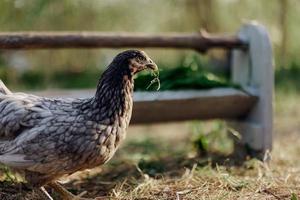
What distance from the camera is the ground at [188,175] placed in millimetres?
3021

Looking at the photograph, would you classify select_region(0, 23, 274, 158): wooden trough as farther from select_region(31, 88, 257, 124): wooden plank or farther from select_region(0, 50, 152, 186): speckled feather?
select_region(0, 50, 152, 186): speckled feather

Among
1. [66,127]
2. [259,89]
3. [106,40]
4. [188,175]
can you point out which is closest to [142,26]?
[259,89]

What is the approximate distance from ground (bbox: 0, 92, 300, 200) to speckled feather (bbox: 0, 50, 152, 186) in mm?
412

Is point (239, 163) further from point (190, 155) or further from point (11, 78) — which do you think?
point (11, 78)

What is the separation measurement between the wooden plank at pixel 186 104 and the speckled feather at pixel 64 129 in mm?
908

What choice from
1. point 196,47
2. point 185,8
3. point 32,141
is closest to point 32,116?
point 32,141

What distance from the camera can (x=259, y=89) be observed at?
4023 mm

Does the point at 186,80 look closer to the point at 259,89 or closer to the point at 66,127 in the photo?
the point at 259,89

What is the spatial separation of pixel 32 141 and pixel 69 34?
1.19m

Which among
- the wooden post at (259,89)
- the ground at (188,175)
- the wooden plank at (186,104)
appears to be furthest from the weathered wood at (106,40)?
the ground at (188,175)

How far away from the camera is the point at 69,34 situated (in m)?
3.63

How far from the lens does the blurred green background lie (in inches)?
283

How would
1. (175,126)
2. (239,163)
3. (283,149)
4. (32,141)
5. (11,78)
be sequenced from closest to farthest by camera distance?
(32,141) < (239,163) < (283,149) < (175,126) < (11,78)

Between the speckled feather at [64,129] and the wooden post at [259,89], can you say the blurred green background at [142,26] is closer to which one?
the wooden post at [259,89]
